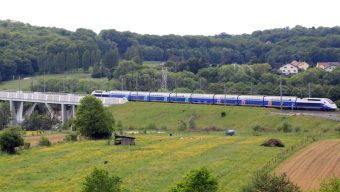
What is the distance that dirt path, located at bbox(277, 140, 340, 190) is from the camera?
4276cm

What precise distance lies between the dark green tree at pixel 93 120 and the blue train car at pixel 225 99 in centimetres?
2860

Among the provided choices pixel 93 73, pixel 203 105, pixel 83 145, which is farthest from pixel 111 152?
pixel 93 73

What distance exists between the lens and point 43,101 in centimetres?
11669

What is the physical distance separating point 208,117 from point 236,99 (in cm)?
870

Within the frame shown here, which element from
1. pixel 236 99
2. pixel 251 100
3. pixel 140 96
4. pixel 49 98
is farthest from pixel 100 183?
pixel 49 98

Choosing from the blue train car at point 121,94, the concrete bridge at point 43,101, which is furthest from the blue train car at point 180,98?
the blue train car at point 121,94

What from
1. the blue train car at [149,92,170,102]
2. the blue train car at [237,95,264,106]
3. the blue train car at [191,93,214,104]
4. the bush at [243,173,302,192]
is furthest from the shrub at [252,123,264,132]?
the bush at [243,173,302,192]

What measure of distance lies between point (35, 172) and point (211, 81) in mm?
103213

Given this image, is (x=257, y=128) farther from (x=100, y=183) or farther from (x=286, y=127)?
(x=100, y=183)

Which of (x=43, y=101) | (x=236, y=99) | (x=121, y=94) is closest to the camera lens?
(x=236, y=99)

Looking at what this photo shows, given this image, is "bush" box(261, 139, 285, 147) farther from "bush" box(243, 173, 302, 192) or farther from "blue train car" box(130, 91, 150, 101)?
"blue train car" box(130, 91, 150, 101)

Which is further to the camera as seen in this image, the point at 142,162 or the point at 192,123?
the point at 192,123

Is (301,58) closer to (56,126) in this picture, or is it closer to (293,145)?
(56,126)

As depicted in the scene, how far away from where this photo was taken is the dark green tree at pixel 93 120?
72.1 metres
